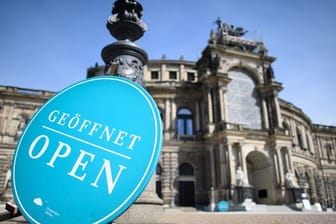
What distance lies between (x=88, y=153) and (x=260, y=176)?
29.1 meters

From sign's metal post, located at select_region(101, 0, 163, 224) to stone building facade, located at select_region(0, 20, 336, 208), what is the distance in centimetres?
1938

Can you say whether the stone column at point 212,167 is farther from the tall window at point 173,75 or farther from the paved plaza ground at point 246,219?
the tall window at point 173,75

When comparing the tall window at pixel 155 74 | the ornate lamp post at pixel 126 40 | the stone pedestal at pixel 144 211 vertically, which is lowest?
the stone pedestal at pixel 144 211

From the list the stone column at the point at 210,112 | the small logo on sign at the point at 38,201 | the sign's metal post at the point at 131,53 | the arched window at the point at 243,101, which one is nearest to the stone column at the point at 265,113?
the arched window at the point at 243,101

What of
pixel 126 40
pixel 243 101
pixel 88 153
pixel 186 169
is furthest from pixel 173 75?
pixel 88 153

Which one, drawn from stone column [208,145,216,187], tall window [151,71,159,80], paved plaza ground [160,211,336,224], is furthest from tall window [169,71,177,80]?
paved plaza ground [160,211,336,224]

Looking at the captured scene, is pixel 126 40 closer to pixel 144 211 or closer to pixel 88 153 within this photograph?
pixel 144 211

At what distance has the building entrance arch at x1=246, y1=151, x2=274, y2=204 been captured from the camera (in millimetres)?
26003

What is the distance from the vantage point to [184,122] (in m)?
30.6

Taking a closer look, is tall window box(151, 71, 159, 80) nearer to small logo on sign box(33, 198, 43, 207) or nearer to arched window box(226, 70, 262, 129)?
arched window box(226, 70, 262, 129)

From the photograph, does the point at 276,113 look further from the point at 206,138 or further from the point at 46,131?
the point at 46,131

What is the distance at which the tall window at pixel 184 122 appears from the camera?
99.2ft

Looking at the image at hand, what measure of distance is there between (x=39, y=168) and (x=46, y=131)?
0.31 meters

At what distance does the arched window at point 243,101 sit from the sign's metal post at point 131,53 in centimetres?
2271
